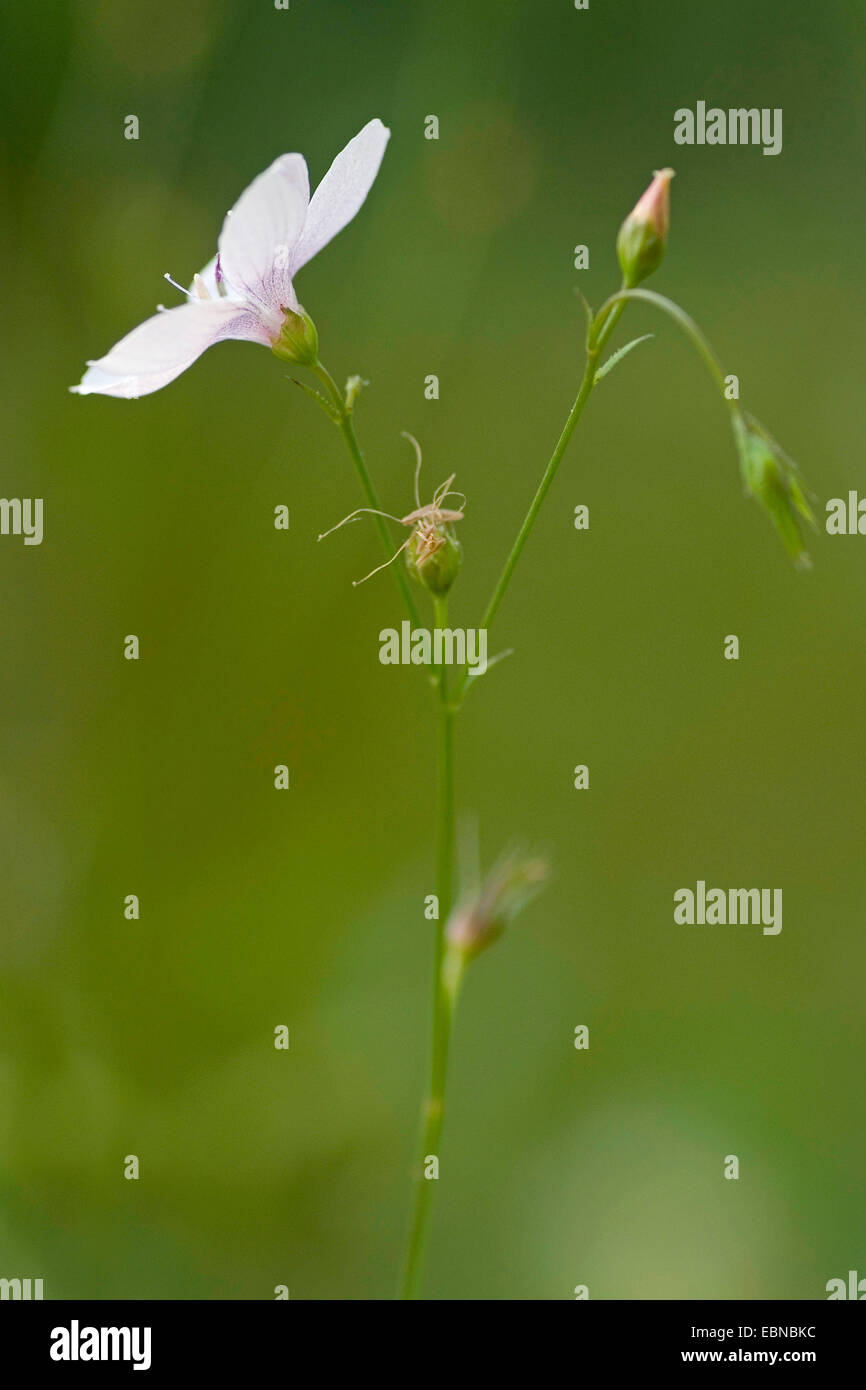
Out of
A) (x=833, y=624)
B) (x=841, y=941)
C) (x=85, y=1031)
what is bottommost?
(x=85, y=1031)

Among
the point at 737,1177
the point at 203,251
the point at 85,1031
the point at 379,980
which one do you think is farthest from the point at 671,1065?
the point at 203,251

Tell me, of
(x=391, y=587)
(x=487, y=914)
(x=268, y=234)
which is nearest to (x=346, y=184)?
(x=268, y=234)

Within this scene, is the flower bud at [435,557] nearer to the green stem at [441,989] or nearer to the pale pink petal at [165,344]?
the green stem at [441,989]

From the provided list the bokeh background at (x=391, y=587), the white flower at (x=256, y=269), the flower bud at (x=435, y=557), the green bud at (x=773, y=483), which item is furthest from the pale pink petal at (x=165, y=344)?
the bokeh background at (x=391, y=587)

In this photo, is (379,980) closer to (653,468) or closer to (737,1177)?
(737,1177)

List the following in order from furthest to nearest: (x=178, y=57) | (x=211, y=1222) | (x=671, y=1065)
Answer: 1. (x=178, y=57)
2. (x=671, y=1065)
3. (x=211, y=1222)

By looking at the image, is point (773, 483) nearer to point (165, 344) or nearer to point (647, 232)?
point (647, 232)
